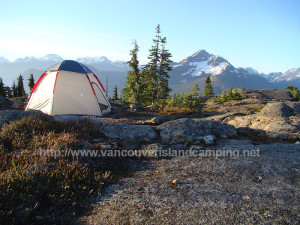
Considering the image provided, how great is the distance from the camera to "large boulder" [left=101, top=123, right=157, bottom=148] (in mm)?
6846

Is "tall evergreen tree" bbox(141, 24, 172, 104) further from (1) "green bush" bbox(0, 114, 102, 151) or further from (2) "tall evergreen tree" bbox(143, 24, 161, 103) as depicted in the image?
(1) "green bush" bbox(0, 114, 102, 151)

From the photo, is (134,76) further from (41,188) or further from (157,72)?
(41,188)

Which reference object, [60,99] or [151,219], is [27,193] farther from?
[60,99]

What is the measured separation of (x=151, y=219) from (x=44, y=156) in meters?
3.19

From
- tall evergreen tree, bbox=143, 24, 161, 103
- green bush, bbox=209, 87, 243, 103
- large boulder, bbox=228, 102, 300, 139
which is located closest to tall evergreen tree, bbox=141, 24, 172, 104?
tall evergreen tree, bbox=143, 24, 161, 103

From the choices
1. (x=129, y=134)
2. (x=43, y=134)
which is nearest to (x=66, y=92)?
(x=43, y=134)

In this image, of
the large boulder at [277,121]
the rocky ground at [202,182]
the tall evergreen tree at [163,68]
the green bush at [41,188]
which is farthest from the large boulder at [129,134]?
the tall evergreen tree at [163,68]

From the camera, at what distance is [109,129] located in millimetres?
7617

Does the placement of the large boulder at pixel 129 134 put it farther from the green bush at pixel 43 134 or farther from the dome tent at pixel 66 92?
the dome tent at pixel 66 92

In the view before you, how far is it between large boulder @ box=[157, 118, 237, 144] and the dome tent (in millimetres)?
8117

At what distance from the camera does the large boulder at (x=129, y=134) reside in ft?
22.5

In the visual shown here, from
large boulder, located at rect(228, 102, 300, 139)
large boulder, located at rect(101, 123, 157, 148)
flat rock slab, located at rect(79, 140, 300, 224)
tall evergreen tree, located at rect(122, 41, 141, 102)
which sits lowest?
flat rock slab, located at rect(79, 140, 300, 224)

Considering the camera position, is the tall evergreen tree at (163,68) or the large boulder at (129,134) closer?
the large boulder at (129,134)

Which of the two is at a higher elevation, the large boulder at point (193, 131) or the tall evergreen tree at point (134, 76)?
the tall evergreen tree at point (134, 76)
